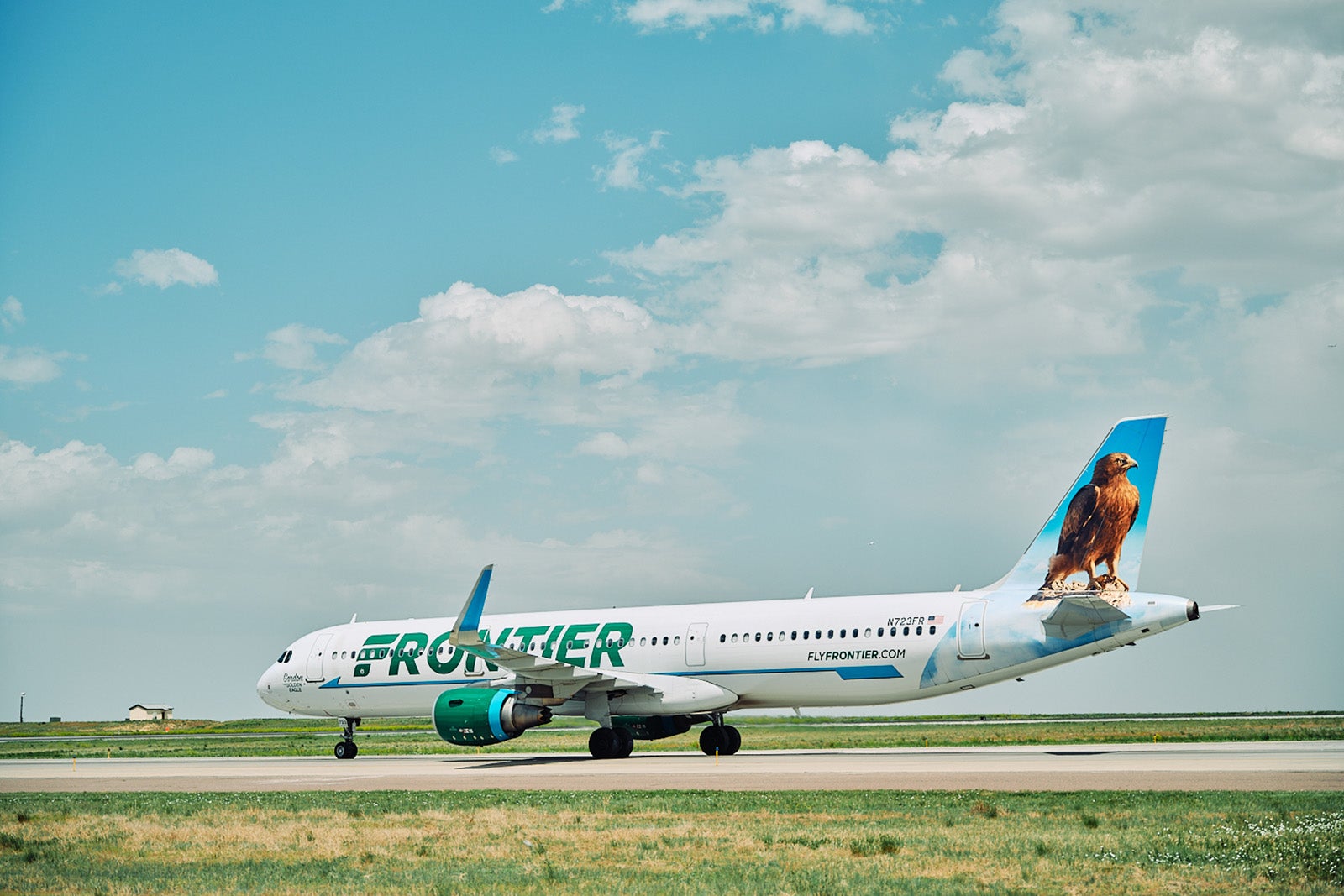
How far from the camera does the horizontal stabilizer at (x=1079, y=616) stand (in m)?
26.7

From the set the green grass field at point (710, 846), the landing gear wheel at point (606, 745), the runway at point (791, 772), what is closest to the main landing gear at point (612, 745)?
the landing gear wheel at point (606, 745)

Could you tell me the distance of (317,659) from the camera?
128 ft

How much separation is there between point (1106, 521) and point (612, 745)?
1337 centimetres

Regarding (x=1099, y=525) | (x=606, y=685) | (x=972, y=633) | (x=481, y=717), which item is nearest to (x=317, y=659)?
(x=481, y=717)

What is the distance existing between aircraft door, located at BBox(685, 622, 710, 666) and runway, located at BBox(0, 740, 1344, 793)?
8.28ft

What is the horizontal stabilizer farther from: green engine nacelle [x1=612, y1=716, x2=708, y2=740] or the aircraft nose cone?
the aircraft nose cone

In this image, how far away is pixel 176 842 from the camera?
15273mm

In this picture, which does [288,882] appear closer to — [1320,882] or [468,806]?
[468,806]

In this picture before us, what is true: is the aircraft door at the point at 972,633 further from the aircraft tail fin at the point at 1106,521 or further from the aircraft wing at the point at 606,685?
the aircraft wing at the point at 606,685

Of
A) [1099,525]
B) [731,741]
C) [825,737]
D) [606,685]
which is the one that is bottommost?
[825,737]

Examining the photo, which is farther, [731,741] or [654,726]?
[654,726]

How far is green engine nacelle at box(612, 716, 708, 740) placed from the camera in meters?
33.5

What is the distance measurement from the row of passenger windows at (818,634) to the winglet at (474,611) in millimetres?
6484

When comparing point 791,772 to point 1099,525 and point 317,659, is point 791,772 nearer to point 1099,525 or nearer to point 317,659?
point 1099,525
